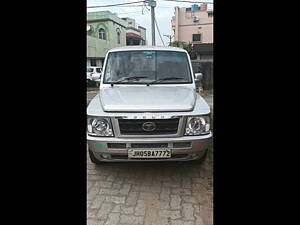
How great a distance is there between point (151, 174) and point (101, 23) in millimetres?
27105

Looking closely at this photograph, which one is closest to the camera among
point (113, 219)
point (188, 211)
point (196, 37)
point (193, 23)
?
point (113, 219)

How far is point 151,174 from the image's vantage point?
309 cm

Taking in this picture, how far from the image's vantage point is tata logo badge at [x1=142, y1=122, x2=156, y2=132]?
254 cm

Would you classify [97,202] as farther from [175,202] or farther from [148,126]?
[148,126]

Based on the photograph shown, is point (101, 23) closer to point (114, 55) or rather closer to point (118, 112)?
point (114, 55)

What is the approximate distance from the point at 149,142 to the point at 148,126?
20cm

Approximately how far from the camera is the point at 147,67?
3.74 meters

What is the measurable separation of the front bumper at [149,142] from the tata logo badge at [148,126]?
4.8 inches

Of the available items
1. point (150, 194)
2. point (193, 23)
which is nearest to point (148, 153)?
point (150, 194)

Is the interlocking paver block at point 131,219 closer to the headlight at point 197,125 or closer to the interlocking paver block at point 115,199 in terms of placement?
the interlocking paver block at point 115,199

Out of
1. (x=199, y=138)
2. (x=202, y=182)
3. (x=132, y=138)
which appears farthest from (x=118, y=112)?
(x=202, y=182)

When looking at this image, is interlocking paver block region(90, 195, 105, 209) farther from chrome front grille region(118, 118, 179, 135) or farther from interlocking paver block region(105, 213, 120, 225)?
chrome front grille region(118, 118, 179, 135)

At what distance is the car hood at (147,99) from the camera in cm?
256
